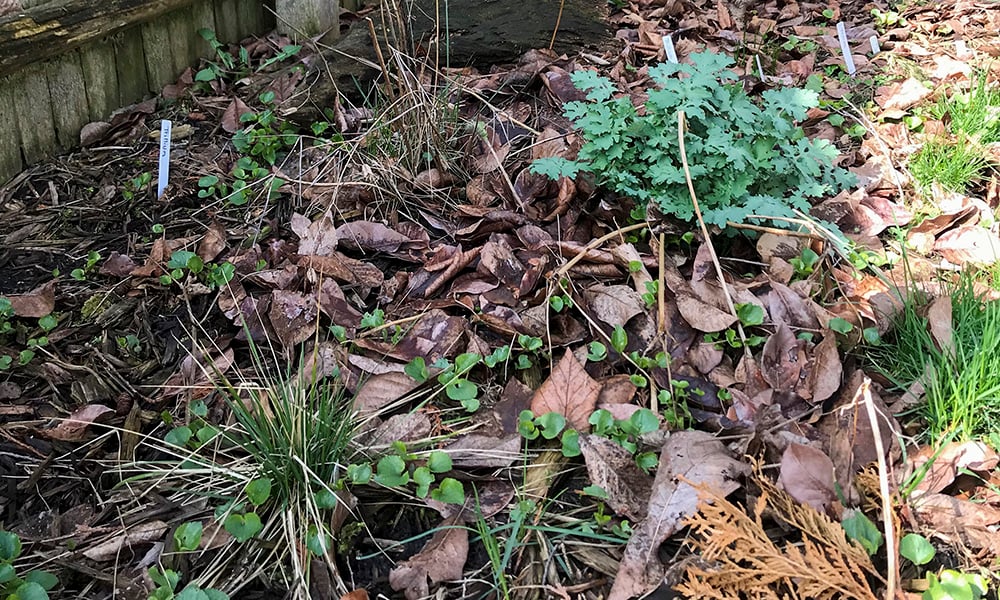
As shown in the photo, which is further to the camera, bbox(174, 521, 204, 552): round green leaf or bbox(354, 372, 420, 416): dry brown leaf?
bbox(354, 372, 420, 416): dry brown leaf

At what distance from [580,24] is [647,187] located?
1.36m

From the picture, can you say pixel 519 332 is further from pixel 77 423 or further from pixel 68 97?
pixel 68 97

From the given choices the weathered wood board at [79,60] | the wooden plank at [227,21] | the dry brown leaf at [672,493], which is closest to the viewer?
the dry brown leaf at [672,493]

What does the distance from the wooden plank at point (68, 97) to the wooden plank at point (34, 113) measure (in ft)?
0.07

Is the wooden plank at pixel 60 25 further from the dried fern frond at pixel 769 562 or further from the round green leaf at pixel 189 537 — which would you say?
the dried fern frond at pixel 769 562

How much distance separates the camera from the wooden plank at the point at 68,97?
97.0 inches

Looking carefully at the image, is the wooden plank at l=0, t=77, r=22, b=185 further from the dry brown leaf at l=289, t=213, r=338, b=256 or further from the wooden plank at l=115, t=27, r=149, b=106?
the dry brown leaf at l=289, t=213, r=338, b=256

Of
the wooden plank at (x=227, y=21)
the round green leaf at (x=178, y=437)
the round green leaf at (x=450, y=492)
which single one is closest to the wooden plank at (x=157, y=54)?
the wooden plank at (x=227, y=21)

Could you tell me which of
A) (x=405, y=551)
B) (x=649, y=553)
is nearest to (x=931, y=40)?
(x=649, y=553)

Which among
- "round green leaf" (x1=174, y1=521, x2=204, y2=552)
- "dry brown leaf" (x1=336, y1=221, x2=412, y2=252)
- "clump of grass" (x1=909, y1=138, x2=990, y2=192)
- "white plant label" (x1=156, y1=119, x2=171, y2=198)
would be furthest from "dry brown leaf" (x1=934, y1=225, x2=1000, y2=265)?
"white plant label" (x1=156, y1=119, x2=171, y2=198)

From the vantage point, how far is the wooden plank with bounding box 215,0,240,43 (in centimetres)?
302

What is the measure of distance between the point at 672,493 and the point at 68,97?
91.7 inches

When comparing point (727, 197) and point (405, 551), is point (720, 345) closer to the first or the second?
point (727, 197)

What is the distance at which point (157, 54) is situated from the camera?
111 inches
